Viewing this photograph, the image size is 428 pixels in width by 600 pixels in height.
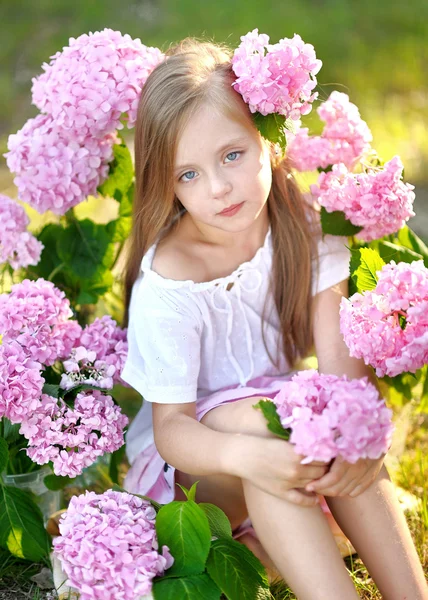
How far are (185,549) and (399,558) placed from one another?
46 centimetres

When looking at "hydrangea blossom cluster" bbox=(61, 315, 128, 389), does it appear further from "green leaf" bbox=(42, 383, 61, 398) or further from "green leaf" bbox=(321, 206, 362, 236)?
"green leaf" bbox=(321, 206, 362, 236)

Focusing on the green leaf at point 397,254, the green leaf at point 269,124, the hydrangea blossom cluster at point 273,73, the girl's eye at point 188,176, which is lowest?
the green leaf at point 397,254

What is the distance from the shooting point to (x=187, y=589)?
1.73 metres

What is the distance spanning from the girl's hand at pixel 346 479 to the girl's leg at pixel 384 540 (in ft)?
0.33

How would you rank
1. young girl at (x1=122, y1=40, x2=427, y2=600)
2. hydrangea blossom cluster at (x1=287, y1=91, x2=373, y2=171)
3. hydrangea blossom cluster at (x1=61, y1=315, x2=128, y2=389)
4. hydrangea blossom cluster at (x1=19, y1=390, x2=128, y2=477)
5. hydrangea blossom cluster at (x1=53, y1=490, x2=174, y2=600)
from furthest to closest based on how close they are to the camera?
hydrangea blossom cluster at (x1=287, y1=91, x2=373, y2=171) < hydrangea blossom cluster at (x1=61, y1=315, x2=128, y2=389) < hydrangea blossom cluster at (x1=19, y1=390, x2=128, y2=477) < young girl at (x1=122, y1=40, x2=427, y2=600) < hydrangea blossom cluster at (x1=53, y1=490, x2=174, y2=600)

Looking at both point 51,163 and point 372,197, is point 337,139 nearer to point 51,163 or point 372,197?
point 372,197

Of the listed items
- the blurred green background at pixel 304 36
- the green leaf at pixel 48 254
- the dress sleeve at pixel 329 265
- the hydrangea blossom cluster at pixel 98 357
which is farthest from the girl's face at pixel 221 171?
the blurred green background at pixel 304 36

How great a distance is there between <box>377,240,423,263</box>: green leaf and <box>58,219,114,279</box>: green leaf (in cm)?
79

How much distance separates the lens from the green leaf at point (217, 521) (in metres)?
1.88

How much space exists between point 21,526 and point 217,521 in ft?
1.72

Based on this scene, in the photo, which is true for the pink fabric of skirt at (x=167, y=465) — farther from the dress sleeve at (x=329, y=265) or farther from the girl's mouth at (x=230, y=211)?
the girl's mouth at (x=230, y=211)

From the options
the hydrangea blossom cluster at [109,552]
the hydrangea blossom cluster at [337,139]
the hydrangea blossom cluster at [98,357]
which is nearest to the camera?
the hydrangea blossom cluster at [109,552]

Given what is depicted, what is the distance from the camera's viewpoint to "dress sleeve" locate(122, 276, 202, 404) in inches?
82.2

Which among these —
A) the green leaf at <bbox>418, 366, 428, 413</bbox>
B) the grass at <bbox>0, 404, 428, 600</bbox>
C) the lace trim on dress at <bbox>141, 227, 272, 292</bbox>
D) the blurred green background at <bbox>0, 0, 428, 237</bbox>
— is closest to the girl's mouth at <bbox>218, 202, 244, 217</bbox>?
the lace trim on dress at <bbox>141, 227, 272, 292</bbox>
